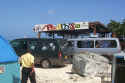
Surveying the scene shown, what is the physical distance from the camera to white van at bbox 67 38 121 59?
1468 centimetres

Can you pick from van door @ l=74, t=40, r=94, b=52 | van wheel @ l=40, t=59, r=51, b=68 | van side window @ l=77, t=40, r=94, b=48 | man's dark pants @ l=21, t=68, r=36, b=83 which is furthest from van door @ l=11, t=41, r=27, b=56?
man's dark pants @ l=21, t=68, r=36, b=83

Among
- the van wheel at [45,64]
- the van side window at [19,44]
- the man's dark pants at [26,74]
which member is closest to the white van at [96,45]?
the van wheel at [45,64]

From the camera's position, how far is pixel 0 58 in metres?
4.22

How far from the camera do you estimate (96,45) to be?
49.3 ft

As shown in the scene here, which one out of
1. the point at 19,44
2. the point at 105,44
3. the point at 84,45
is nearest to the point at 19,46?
the point at 19,44

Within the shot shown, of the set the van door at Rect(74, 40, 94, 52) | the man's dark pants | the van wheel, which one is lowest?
the van wheel

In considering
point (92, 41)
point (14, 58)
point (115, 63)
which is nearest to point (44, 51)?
point (92, 41)

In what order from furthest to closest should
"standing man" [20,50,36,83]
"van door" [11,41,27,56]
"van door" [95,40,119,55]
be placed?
"van door" [95,40,119,55] < "van door" [11,41,27,56] < "standing man" [20,50,36,83]

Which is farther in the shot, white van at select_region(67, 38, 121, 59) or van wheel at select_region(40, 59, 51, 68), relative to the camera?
white van at select_region(67, 38, 121, 59)

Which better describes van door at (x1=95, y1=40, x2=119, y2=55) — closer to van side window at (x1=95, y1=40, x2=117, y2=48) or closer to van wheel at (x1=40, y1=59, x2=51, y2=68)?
van side window at (x1=95, y1=40, x2=117, y2=48)

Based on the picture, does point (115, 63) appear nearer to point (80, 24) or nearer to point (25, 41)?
point (25, 41)

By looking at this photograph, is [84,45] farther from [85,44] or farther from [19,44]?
[19,44]

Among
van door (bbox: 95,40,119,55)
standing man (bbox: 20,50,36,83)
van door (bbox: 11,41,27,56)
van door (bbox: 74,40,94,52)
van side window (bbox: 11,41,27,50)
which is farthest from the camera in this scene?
van door (bbox: 74,40,94,52)

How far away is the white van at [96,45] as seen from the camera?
1468cm
